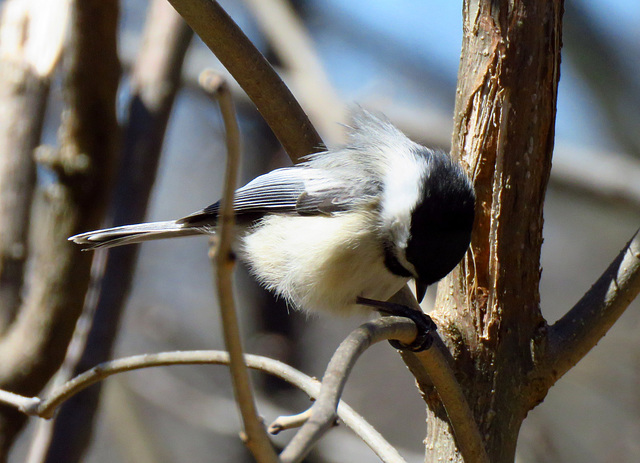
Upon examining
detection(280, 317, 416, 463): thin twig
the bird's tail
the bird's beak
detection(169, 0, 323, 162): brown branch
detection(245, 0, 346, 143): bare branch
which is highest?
detection(245, 0, 346, 143): bare branch

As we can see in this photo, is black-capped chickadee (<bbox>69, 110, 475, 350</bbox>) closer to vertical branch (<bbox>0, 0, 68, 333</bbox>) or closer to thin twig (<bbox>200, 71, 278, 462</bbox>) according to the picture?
vertical branch (<bbox>0, 0, 68, 333</bbox>)

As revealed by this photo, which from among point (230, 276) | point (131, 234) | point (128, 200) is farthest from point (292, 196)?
point (230, 276)

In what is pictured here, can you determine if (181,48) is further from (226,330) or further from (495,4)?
(226,330)

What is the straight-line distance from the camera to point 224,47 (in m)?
1.41

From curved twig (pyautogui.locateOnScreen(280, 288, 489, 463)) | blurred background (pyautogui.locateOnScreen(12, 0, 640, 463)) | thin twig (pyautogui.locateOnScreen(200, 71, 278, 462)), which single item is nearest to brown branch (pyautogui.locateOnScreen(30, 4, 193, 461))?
blurred background (pyautogui.locateOnScreen(12, 0, 640, 463))

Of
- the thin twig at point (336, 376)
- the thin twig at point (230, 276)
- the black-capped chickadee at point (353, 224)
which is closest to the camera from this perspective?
the thin twig at point (230, 276)

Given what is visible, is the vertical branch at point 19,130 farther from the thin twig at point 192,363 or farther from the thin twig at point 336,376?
the thin twig at point 336,376

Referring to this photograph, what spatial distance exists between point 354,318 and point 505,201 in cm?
64

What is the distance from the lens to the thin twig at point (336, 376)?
68 cm

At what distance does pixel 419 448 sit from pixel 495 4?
13.9 ft

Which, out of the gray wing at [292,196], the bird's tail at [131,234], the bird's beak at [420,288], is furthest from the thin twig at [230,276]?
the bird's tail at [131,234]

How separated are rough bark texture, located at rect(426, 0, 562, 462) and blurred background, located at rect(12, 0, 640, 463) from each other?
753 mm

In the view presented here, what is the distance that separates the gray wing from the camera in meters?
1.77

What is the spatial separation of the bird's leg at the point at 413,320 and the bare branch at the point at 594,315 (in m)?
0.24
